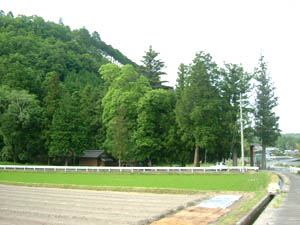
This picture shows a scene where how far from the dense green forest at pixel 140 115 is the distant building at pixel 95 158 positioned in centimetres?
141

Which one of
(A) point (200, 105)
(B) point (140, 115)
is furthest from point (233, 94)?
(B) point (140, 115)

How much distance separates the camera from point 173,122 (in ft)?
149

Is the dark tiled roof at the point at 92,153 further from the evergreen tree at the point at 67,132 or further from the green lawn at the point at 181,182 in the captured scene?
the green lawn at the point at 181,182

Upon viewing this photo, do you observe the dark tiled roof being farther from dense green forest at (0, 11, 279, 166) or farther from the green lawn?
the green lawn

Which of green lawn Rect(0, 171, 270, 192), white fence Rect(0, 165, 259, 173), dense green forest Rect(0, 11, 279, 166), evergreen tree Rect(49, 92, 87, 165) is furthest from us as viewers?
evergreen tree Rect(49, 92, 87, 165)

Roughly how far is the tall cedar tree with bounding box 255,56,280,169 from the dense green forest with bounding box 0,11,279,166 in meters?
0.14

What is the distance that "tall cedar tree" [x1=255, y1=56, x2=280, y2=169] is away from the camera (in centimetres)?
4306

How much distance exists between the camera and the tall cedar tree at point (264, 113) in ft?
141

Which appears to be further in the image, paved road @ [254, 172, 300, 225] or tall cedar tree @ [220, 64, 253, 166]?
tall cedar tree @ [220, 64, 253, 166]

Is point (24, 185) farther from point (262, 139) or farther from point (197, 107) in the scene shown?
point (262, 139)

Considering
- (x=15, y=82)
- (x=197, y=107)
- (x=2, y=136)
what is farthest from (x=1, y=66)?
(x=197, y=107)

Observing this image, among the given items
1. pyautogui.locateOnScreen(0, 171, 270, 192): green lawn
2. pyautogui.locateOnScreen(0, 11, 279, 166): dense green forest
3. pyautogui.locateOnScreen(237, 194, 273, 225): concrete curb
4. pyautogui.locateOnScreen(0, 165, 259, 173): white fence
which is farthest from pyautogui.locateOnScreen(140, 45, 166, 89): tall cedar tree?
pyautogui.locateOnScreen(237, 194, 273, 225): concrete curb

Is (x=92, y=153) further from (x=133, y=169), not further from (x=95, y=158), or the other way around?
(x=133, y=169)

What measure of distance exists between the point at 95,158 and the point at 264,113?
2815 cm
